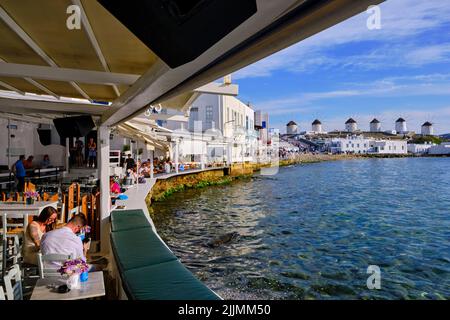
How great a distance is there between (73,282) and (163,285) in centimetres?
87

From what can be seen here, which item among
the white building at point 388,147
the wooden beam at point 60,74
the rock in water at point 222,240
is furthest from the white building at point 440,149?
the wooden beam at point 60,74

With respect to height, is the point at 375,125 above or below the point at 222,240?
above

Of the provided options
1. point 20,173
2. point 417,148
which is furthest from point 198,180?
point 417,148

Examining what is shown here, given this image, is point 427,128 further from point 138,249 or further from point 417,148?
point 138,249

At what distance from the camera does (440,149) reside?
419 feet

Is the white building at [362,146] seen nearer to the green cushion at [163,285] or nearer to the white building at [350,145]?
the white building at [350,145]

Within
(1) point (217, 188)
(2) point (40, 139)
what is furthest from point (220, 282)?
(1) point (217, 188)

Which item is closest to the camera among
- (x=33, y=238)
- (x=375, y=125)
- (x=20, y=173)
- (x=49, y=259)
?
(x=49, y=259)

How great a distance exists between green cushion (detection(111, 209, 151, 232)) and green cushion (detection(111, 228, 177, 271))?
244mm

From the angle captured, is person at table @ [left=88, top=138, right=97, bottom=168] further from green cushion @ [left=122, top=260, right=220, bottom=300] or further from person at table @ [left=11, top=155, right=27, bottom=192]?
green cushion @ [left=122, top=260, right=220, bottom=300]

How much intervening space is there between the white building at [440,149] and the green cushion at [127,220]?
14736cm

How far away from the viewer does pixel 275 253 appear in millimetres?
10516

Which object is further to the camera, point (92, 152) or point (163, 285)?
point (92, 152)

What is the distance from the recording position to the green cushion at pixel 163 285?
311 cm
